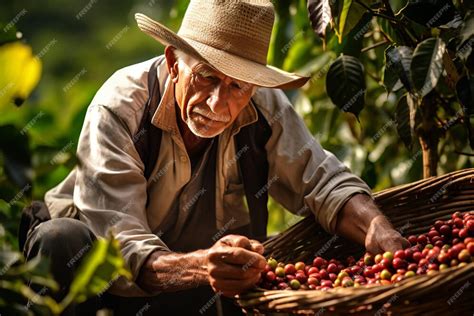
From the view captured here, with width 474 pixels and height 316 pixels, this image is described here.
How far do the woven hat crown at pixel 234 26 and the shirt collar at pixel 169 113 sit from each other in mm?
152

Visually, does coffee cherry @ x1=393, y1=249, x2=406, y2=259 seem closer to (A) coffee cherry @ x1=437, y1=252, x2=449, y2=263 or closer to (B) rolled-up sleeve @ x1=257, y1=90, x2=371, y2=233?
(A) coffee cherry @ x1=437, y1=252, x2=449, y2=263

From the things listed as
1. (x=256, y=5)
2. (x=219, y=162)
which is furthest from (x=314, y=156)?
(x=256, y=5)

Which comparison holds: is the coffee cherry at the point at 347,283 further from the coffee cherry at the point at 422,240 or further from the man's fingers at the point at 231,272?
the coffee cherry at the point at 422,240

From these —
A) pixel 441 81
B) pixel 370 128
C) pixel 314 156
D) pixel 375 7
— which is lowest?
pixel 370 128

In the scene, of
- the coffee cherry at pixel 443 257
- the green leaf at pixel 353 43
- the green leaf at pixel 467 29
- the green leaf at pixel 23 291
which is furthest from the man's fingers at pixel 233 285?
the green leaf at pixel 353 43

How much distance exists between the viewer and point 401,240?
2.27 m

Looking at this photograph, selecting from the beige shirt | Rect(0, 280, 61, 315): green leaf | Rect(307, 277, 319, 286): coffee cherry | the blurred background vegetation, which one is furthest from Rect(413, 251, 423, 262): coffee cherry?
Rect(0, 280, 61, 315): green leaf

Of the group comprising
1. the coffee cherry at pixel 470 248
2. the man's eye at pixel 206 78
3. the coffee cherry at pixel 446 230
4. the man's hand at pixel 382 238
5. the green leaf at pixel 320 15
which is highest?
the green leaf at pixel 320 15

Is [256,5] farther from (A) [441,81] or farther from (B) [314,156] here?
(A) [441,81]

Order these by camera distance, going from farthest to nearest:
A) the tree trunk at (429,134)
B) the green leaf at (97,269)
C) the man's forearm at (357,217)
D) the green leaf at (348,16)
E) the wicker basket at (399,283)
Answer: the tree trunk at (429,134), the green leaf at (348,16), the man's forearm at (357,217), the wicker basket at (399,283), the green leaf at (97,269)

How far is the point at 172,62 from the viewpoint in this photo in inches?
95.0

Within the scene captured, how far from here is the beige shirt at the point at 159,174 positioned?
7.41 ft

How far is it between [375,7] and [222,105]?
69 centimetres

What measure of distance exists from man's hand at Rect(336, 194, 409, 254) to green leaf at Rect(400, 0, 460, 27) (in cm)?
50
